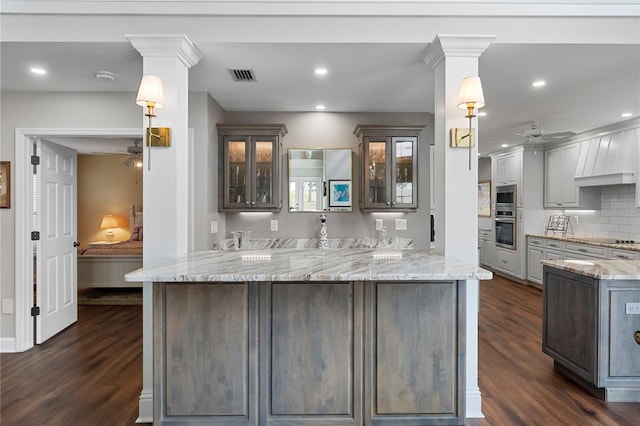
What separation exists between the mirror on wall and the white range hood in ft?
12.3

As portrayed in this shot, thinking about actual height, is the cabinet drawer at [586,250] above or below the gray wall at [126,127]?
below

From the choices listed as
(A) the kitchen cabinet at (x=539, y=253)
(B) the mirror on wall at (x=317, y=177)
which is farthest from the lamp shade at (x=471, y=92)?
(A) the kitchen cabinet at (x=539, y=253)

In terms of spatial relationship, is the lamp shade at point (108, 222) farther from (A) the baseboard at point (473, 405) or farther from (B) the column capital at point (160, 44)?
(A) the baseboard at point (473, 405)

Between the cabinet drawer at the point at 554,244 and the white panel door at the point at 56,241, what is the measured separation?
6.79m

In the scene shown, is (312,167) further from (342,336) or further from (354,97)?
(342,336)

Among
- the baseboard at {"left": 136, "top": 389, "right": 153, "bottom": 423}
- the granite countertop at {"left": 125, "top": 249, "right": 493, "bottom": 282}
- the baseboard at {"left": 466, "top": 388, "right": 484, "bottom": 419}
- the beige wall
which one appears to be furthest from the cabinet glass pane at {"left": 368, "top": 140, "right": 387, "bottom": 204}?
the beige wall

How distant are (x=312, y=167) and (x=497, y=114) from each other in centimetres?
237

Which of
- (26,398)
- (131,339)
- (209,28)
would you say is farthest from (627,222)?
(26,398)

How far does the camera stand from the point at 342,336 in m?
2.18

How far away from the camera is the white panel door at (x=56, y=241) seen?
3793 millimetres

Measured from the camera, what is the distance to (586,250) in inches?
205

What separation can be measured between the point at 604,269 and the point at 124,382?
12.3 ft

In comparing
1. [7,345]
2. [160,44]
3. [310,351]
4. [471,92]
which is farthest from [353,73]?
[7,345]

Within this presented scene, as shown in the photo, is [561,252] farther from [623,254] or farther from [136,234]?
[136,234]
